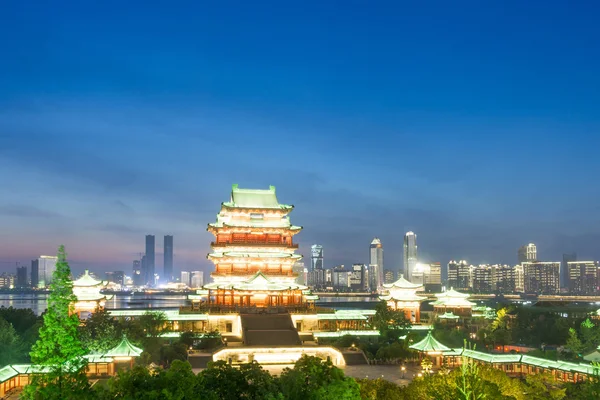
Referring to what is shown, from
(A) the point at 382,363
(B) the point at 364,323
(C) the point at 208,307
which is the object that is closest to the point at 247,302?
(C) the point at 208,307

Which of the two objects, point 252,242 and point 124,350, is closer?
point 124,350

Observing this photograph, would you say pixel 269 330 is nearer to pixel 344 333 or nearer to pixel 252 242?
pixel 344 333

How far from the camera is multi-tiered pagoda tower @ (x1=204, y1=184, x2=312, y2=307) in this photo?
197ft

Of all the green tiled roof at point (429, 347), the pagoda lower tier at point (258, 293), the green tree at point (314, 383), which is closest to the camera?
the green tree at point (314, 383)

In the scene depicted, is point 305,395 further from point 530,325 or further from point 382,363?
point 530,325

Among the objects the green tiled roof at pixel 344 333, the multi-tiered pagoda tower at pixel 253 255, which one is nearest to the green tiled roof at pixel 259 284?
the multi-tiered pagoda tower at pixel 253 255

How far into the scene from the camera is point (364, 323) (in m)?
63.0

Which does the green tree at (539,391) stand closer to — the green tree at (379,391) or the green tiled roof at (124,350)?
the green tree at (379,391)

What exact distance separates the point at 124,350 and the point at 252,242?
23.6 meters

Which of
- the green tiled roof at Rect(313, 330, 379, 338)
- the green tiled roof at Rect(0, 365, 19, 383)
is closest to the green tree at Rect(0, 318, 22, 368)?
the green tiled roof at Rect(0, 365, 19, 383)

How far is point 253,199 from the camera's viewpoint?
65562mm

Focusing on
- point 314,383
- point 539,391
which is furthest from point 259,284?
point 314,383

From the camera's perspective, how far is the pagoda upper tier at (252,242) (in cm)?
6203

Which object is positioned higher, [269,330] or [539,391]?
[269,330]
